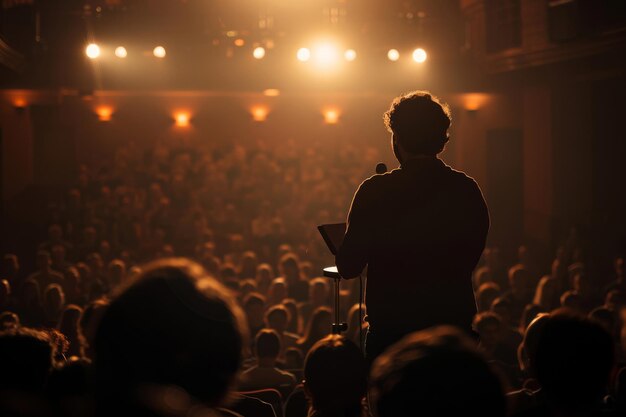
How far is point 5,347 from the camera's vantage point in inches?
71.7

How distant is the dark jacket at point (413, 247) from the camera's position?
2.88 metres

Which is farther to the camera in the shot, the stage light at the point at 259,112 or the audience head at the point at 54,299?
the stage light at the point at 259,112

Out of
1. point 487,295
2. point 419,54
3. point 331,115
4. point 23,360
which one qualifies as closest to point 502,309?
point 487,295

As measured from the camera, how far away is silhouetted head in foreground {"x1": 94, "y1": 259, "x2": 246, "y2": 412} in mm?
1335

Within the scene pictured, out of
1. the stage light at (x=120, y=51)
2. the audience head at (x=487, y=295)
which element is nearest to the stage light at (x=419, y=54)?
the stage light at (x=120, y=51)

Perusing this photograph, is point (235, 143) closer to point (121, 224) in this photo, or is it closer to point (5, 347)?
point (121, 224)

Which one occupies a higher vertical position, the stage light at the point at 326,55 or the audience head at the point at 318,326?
the stage light at the point at 326,55

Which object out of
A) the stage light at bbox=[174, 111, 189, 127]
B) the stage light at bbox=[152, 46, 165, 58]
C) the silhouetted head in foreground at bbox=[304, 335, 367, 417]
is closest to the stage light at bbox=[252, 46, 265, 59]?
the stage light at bbox=[152, 46, 165, 58]

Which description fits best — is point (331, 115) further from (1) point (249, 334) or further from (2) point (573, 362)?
(1) point (249, 334)

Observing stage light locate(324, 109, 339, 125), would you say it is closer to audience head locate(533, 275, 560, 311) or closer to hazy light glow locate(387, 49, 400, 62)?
hazy light glow locate(387, 49, 400, 62)

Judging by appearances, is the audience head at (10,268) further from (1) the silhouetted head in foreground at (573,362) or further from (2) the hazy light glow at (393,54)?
(1) the silhouetted head in foreground at (573,362)

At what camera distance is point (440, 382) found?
126 centimetres

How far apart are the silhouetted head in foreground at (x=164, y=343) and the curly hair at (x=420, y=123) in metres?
1.70

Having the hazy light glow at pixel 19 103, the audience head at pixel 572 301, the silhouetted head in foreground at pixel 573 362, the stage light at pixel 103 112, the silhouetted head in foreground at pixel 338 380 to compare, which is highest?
the hazy light glow at pixel 19 103
